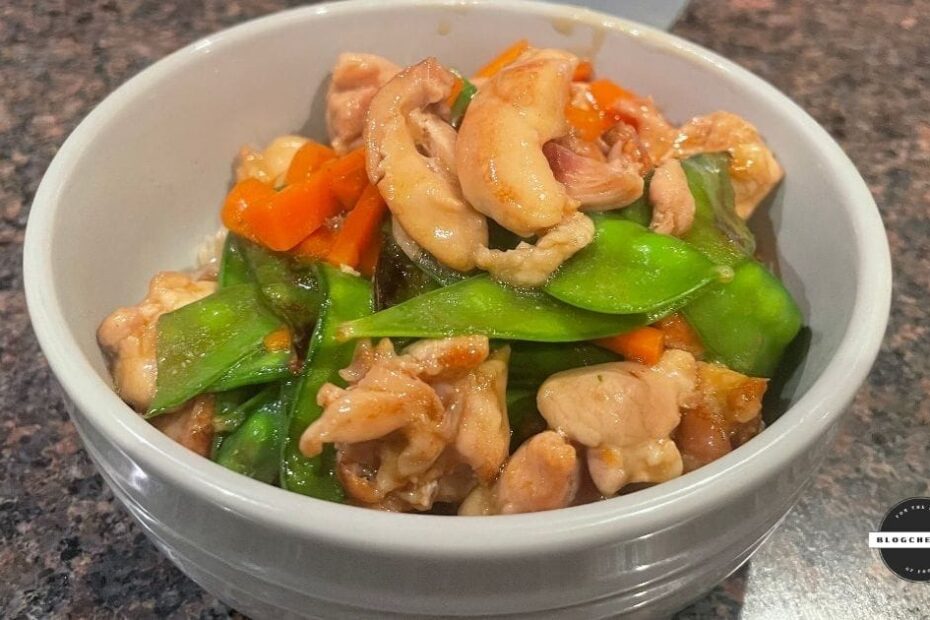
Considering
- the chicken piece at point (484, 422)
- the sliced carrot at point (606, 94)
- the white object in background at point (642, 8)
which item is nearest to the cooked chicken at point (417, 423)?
the chicken piece at point (484, 422)

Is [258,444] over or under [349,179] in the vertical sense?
under

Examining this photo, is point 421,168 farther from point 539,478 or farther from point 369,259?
point 539,478

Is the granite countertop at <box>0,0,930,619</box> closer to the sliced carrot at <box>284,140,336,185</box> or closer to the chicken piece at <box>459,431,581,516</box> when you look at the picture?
the chicken piece at <box>459,431,581,516</box>

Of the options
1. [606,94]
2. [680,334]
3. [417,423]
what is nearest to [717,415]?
[680,334]

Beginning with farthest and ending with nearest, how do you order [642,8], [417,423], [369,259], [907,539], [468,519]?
[642,8] < [907,539] < [369,259] < [417,423] < [468,519]

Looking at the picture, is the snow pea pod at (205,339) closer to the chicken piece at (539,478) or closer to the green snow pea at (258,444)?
the green snow pea at (258,444)

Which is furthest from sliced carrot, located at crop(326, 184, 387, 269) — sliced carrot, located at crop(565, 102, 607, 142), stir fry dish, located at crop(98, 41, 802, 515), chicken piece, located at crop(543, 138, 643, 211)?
sliced carrot, located at crop(565, 102, 607, 142)

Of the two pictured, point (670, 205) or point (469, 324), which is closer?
point (469, 324)
